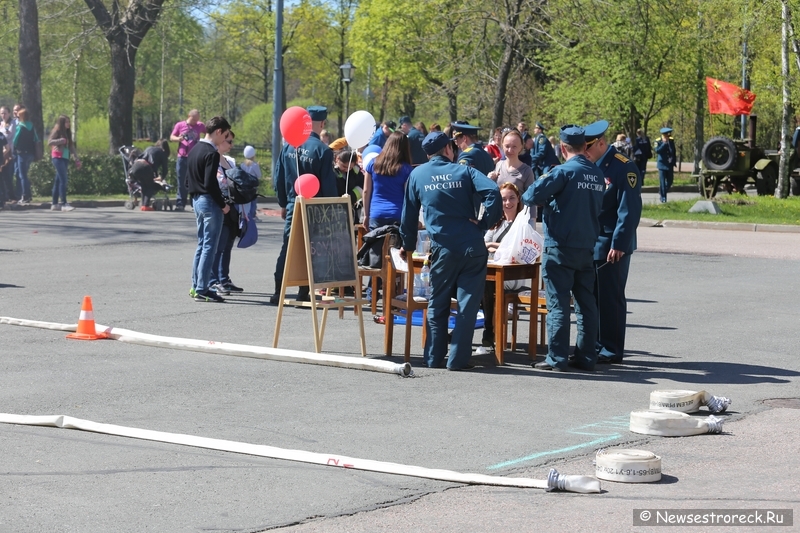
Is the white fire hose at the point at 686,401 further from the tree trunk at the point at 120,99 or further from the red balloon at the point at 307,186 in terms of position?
the tree trunk at the point at 120,99

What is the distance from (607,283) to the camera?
9.83 meters

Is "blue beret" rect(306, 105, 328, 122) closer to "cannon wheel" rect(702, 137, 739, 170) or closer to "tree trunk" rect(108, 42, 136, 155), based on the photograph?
"tree trunk" rect(108, 42, 136, 155)

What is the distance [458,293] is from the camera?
30.5 feet

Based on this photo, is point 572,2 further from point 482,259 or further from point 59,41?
point 59,41

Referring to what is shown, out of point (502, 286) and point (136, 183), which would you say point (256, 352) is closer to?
Result: point (502, 286)

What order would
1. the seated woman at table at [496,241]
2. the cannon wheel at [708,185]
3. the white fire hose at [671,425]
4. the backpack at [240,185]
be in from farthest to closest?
the cannon wheel at [708,185] → the backpack at [240,185] → the seated woman at table at [496,241] → the white fire hose at [671,425]

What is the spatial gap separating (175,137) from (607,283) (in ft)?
50.7

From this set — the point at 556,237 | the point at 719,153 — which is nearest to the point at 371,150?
the point at 556,237

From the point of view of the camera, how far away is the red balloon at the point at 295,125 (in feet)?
34.7

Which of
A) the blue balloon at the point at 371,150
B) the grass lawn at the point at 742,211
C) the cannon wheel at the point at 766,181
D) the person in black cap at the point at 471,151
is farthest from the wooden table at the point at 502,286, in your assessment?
the cannon wheel at the point at 766,181

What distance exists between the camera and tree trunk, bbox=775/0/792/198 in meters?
30.2

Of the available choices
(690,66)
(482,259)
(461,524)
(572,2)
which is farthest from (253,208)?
(690,66)

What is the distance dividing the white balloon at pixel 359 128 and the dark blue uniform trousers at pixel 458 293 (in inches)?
150

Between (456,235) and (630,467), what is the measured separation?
136 inches
